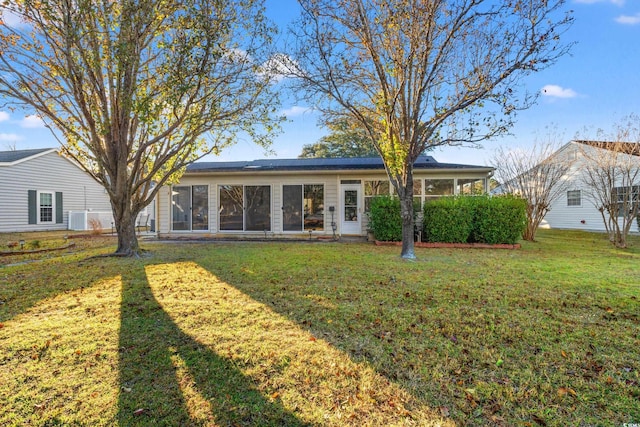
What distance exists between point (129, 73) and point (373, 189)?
827 centimetres

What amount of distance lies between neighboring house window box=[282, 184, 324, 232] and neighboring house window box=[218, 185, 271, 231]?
72 centimetres

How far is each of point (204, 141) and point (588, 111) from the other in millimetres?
14091

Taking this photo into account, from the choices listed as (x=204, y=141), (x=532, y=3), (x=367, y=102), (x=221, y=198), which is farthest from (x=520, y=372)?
(x=221, y=198)

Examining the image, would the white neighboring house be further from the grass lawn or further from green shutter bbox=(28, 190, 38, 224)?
green shutter bbox=(28, 190, 38, 224)

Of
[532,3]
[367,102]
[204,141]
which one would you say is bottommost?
[204,141]

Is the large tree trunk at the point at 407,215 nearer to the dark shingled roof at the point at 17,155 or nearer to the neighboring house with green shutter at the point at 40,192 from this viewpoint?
the neighboring house with green shutter at the point at 40,192

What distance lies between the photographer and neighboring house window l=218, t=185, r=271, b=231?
12.1 metres

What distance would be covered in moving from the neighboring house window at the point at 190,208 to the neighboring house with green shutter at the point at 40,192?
16.8ft

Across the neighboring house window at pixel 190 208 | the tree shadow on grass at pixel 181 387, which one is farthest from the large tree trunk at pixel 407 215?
the neighboring house window at pixel 190 208

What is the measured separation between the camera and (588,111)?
38.0ft

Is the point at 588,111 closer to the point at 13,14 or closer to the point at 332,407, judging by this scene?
the point at 332,407

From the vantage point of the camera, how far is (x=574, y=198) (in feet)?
55.8

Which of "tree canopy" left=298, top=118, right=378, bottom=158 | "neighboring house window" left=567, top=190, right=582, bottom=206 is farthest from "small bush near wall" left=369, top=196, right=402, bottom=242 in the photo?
"tree canopy" left=298, top=118, right=378, bottom=158

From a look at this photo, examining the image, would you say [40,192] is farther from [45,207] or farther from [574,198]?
[574,198]
